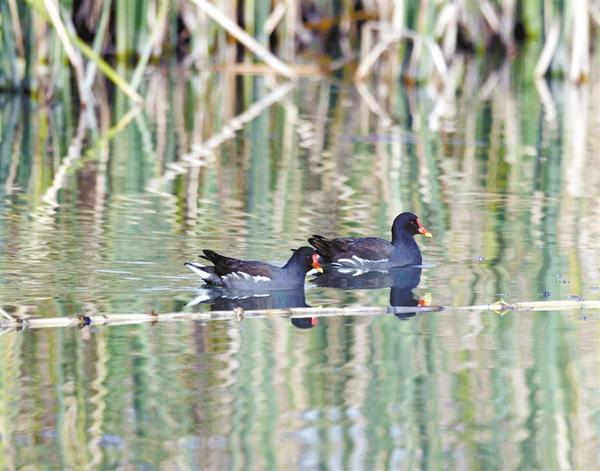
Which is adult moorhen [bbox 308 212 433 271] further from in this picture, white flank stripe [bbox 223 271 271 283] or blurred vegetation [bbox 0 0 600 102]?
blurred vegetation [bbox 0 0 600 102]

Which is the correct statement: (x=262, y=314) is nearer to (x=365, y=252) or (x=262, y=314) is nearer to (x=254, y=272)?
(x=254, y=272)

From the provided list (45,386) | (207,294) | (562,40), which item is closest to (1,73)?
(562,40)

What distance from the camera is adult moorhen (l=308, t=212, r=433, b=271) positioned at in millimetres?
8891

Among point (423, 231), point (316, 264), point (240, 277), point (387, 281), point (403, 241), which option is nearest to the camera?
point (240, 277)

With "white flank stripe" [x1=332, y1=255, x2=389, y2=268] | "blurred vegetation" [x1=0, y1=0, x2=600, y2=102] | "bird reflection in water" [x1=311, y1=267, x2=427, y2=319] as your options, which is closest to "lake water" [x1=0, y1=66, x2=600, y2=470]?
"bird reflection in water" [x1=311, y1=267, x2=427, y2=319]

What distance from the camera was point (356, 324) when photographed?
7211 millimetres

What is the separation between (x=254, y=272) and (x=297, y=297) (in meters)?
A: 0.26

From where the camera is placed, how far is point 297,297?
8031 mm

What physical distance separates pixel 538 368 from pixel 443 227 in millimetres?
3720

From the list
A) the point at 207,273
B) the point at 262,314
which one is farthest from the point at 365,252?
the point at 262,314

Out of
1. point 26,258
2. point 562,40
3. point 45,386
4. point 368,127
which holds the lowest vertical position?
point 45,386

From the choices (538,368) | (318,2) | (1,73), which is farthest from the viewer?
(318,2)

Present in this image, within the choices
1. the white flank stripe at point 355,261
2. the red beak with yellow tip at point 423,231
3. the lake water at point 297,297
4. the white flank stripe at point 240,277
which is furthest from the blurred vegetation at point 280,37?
the white flank stripe at point 240,277

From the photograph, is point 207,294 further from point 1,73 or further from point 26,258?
point 1,73
